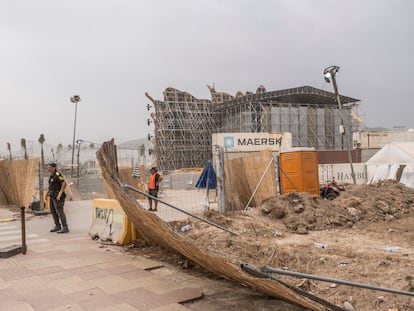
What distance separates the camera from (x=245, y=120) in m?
52.1

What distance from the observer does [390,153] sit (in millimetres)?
27812

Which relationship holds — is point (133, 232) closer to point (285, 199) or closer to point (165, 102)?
point (285, 199)

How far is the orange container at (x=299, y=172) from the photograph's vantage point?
1325 cm

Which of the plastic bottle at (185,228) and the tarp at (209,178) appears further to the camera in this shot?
the tarp at (209,178)

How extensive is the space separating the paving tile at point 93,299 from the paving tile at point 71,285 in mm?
161

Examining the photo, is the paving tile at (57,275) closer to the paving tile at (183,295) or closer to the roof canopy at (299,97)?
the paving tile at (183,295)

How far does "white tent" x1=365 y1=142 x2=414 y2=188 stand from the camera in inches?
834

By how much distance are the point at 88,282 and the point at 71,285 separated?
0.73ft

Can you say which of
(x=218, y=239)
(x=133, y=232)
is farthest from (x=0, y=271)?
(x=218, y=239)

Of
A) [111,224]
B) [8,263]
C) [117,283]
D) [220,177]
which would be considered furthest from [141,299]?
[220,177]

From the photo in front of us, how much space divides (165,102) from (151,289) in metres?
52.7

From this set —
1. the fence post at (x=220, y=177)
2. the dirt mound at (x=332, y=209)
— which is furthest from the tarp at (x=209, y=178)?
the dirt mound at (x=332, y=209)

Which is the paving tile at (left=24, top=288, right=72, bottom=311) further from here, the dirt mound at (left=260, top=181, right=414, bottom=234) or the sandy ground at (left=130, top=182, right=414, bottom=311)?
the dirt mound at (left=260, top=181, right=414, bottom=234)

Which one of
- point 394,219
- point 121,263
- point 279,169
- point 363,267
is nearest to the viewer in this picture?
point 363,267
